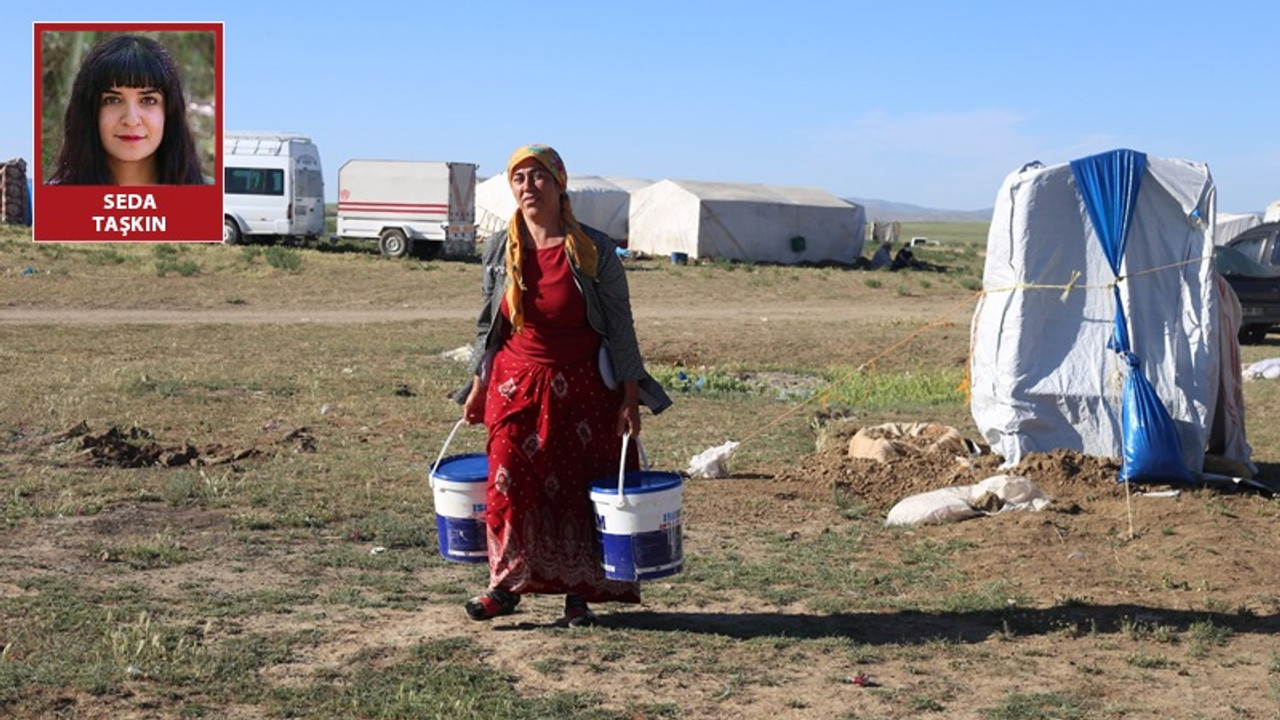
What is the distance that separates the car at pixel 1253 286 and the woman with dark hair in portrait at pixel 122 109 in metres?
13.9

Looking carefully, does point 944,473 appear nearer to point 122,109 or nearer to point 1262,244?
point 1262,244

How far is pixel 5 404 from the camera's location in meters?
12.0

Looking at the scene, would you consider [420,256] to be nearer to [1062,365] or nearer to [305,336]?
[305,336]

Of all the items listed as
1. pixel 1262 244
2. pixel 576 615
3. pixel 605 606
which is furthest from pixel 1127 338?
pixel 1262 244

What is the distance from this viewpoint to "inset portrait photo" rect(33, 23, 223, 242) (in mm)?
21656

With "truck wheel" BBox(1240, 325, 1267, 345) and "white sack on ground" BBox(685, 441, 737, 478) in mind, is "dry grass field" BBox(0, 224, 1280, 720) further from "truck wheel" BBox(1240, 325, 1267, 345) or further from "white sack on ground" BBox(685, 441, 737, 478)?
"truck wheel" BBox(1240, 325, 1267, 345)

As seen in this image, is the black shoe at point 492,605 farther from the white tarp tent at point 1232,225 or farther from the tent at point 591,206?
the tent at point 591,206

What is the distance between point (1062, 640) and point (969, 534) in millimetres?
1971

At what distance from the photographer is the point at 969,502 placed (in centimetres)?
866

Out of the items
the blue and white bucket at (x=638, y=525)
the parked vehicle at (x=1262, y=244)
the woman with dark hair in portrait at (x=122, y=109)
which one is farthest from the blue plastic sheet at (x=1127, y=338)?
the woman with dark hair in portrait at (x=122, y=109)

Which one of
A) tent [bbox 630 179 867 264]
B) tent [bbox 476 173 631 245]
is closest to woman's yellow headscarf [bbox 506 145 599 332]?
tent [bbox 630 179 867 264]

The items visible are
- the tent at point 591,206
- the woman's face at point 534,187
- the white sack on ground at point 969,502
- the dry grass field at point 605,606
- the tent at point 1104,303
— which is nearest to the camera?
the dry grass field at point 605,606

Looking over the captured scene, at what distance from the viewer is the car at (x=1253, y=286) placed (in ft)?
67.2

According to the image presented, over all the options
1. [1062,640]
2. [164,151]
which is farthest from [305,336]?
[1062,640]
